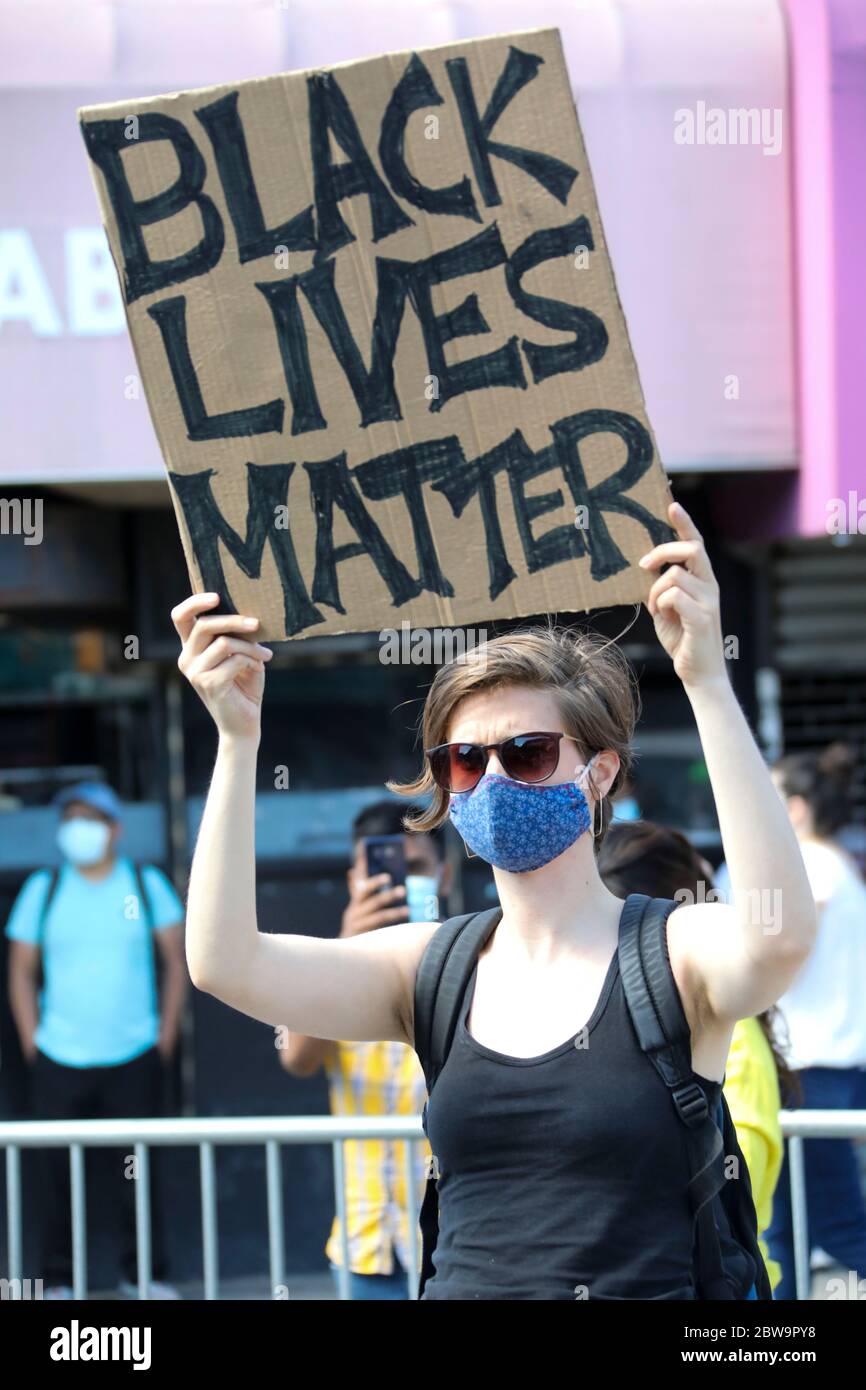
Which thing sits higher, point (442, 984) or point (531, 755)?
point (531, 755)

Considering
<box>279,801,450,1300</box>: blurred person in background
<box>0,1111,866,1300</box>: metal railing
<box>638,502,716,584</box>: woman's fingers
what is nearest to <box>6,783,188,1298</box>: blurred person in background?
<box>279,801,450,1300</box>: blurred person in background

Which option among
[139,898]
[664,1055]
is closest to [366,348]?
[664,1055]

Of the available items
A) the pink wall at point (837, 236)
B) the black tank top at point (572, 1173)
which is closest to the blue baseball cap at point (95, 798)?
the pink wall at point (837, 236)

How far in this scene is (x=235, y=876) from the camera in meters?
2.22

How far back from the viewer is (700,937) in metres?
2.14

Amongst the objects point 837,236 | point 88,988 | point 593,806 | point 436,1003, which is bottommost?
point 436,1003

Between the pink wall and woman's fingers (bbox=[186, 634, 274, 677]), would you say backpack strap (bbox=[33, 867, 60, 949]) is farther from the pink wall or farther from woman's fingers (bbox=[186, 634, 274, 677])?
woman's fingers (bbox=[186, 634, 274, 677])

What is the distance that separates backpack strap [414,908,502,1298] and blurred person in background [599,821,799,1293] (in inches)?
35.5

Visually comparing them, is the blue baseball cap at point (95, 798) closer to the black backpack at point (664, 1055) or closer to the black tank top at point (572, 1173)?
the black backpack at point (664, 1055)

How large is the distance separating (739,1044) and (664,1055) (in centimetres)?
118

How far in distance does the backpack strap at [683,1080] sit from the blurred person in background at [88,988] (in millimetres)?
4541

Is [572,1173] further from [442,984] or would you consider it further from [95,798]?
[95,798]

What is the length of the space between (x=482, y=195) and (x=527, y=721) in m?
0.76
